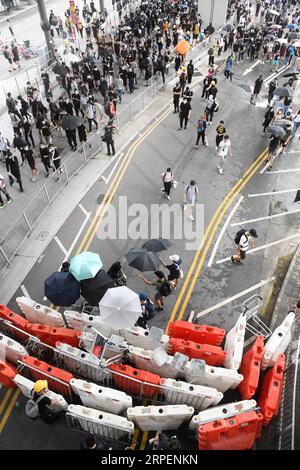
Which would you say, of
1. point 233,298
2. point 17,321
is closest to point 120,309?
point 17,321

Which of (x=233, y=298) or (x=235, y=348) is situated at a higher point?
(x=235, y=348)

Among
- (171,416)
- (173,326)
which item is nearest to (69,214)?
(173,326)

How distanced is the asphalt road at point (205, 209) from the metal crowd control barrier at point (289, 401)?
2.16 metres

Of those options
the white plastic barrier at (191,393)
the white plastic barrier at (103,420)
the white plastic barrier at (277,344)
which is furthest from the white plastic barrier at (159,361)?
the white plastic barrier at (277,344)

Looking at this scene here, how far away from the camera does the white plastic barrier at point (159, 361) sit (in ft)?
27.1

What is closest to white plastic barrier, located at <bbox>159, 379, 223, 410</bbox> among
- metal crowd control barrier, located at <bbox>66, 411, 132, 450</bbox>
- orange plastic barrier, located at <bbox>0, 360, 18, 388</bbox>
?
metal crowd control barrier, located at <bbox>66, 411, 132, 450</bbox>

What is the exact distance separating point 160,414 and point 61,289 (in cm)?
397

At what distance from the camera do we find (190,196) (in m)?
13.6

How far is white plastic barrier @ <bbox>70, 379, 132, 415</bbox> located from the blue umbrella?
225cm

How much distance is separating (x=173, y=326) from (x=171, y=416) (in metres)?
2.36

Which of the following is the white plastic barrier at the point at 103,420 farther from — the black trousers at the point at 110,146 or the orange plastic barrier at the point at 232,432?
the black trousers at the point at 110,146

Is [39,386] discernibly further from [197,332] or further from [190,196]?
[190,196]

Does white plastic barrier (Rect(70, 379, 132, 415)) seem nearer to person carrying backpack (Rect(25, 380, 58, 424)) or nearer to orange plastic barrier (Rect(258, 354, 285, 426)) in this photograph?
person carrying backpack (Rect(25, 380, 58, 424))

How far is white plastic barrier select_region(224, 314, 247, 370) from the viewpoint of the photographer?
855 centimetres
